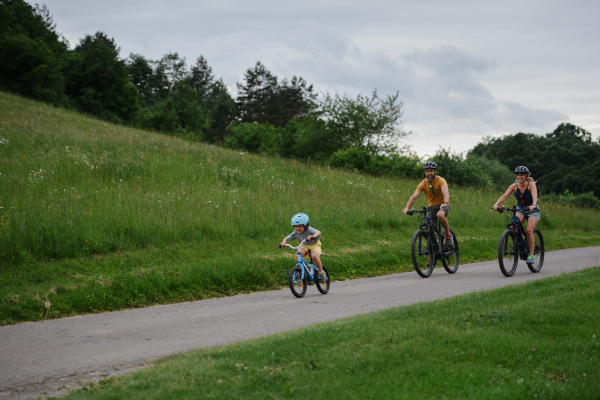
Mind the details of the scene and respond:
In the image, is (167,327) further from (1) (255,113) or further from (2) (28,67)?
(1) (255,113)

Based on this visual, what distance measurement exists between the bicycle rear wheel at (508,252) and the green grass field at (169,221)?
271 centimetres

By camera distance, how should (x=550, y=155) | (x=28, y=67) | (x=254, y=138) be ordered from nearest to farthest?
(x=28, y=67) < (x=254, y=138) < (x=550, y=155)

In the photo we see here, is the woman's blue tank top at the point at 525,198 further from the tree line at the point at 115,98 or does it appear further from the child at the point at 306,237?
the tree line at the point at 115,98

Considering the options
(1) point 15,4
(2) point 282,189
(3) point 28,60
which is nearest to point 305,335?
(2) point 282,189

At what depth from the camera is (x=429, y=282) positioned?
35.4ft

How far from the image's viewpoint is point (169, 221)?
42.0ft

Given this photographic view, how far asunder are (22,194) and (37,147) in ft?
22.7

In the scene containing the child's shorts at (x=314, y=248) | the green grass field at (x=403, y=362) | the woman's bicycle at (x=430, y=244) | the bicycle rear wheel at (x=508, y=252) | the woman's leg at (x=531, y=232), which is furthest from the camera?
the woman's bicycle at (x=430, y=244)

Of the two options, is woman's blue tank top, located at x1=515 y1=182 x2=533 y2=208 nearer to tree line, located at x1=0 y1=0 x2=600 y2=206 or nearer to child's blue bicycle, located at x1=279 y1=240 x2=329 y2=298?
child's blue bicycle, located at x1=279 y1=240 x2=329 y2=298

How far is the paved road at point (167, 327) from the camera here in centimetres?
518

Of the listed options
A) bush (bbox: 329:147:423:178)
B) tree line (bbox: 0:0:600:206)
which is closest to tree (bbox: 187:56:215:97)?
tree line (bbox: 0:0:600:206)

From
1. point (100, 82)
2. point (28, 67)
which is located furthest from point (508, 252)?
point (100, 82)

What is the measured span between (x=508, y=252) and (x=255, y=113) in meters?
82.8

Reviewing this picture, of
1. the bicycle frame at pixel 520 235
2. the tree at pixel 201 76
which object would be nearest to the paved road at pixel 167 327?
the bicycle frame at pixel 520 235
